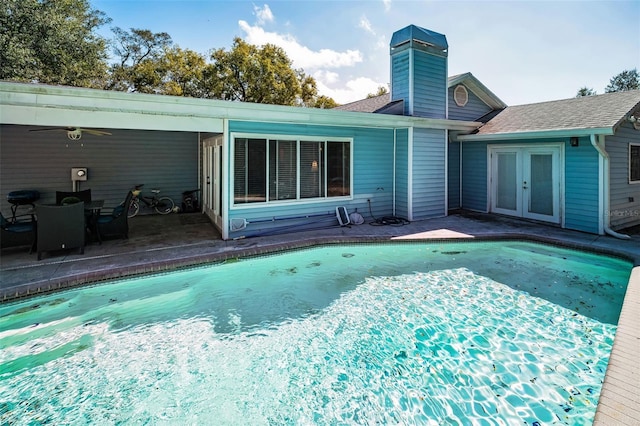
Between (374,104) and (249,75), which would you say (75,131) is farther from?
(249,75)

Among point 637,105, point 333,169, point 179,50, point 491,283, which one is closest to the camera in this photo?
point 491,283

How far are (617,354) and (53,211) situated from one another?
23.7 feet

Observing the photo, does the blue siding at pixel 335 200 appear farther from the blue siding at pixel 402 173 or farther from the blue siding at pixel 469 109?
the blue siding at pixel 469 109

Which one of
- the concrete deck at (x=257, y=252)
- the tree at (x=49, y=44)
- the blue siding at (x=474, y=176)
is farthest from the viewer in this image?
the tree at (x=49, y=44)

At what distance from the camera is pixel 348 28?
13828 mm

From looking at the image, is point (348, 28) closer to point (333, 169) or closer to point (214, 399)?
point (333, 169)

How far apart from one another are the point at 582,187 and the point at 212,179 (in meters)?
8.73

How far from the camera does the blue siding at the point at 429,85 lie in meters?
9.43

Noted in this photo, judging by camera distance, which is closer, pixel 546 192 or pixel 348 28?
pixel 546 192

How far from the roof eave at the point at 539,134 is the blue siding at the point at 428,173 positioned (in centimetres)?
97

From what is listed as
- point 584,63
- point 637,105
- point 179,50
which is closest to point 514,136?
point 637,105

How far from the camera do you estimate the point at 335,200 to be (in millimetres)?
8375

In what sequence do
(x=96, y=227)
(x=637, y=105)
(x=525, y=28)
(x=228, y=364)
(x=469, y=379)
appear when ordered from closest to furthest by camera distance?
(x=469, y=379) → (x=228, y=364) → (x=96, y=227) → (x=637, y=105) → (x=525, y=28)

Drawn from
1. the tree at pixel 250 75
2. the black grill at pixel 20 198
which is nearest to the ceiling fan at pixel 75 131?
the black grill at pixel 20 198
